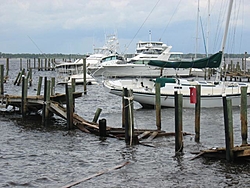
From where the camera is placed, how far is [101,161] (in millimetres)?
15852

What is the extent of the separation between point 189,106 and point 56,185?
1726 centimetres

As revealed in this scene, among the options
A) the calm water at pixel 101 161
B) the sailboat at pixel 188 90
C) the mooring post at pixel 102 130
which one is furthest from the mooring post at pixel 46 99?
the sailboat at pixel 188 90

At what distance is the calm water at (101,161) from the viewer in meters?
13.7

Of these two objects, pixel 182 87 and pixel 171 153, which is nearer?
pixel 171 153

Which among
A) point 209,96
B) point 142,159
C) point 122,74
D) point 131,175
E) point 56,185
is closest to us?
point 56,185

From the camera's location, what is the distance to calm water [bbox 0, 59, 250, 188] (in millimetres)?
13662

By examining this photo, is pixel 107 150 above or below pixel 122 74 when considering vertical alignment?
below

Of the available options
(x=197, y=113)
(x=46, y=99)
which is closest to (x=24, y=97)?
(x=46, y=99)

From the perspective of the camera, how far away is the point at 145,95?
29.7 m

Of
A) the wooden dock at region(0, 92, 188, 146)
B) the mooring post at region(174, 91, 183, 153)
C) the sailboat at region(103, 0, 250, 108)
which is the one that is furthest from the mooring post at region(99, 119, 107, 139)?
the sailboat at region(103, 0, 250, 108)

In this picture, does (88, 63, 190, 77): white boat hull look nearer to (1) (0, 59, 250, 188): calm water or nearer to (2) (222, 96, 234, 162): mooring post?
(1) (0, 59, 250, 188): calm water

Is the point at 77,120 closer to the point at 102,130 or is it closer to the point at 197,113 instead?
the point at 102,130

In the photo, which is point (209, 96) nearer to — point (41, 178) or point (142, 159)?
point (142, 159)

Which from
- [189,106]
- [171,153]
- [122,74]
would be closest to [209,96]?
[189,106]
